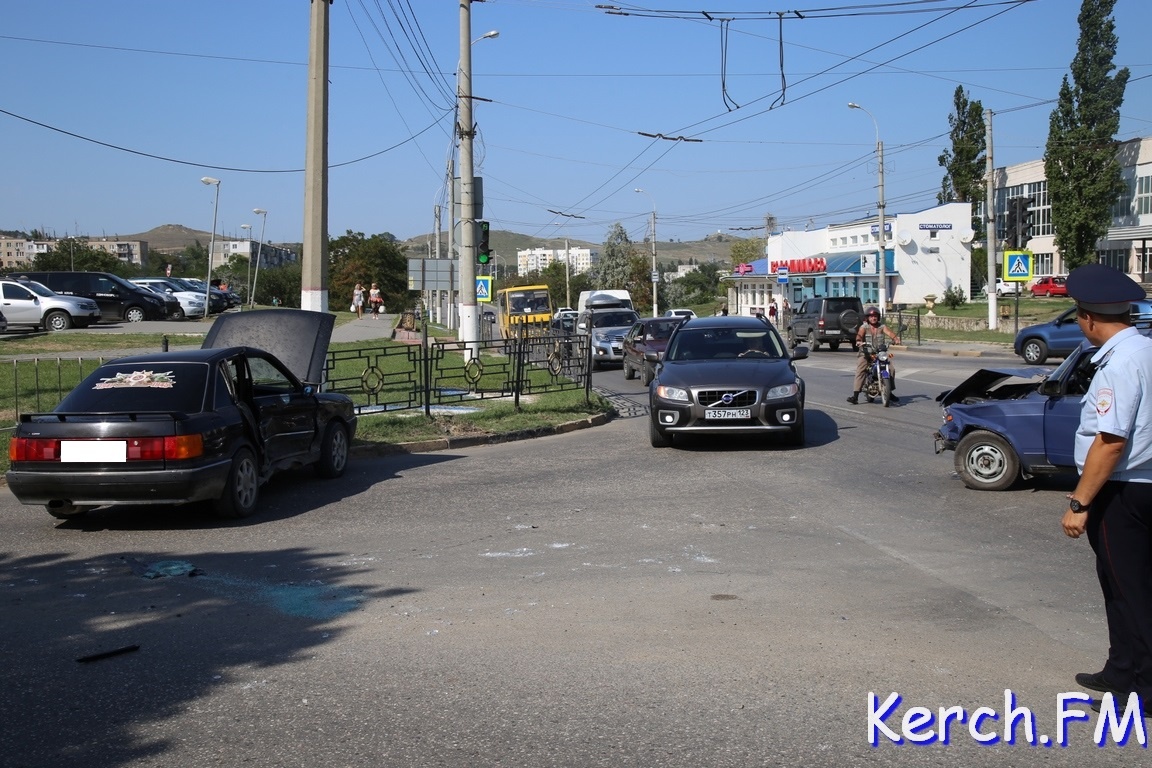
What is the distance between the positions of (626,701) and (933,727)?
1.28 metres

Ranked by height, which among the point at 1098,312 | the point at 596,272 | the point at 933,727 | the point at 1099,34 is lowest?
the point at 933,727

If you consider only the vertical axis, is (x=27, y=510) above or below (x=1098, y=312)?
below

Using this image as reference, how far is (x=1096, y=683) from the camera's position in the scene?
4.61 m

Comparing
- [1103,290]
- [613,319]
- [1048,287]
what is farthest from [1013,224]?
[1103,290]

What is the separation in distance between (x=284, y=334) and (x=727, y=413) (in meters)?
5.60

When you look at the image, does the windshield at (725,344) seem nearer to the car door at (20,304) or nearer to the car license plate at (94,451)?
the car license plate at (94,451)

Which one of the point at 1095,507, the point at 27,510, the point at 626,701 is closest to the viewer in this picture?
the point at 1095,507

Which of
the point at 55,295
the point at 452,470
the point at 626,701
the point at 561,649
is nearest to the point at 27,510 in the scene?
the point at 452,470

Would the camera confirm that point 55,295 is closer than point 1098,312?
No

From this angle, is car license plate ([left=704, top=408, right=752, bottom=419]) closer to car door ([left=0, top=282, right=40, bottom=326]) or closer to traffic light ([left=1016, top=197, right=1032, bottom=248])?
traffic light ([left=1016, top=197, right=1032, bottom=248])

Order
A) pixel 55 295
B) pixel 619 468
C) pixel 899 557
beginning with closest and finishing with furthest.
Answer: pixel 899 557, pixel 619 468, pixel 55 295

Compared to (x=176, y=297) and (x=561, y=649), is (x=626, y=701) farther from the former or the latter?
(x=176, y=297)

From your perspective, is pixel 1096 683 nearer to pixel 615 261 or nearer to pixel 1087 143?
pixel 1087 143

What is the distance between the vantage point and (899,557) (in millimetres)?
7641
